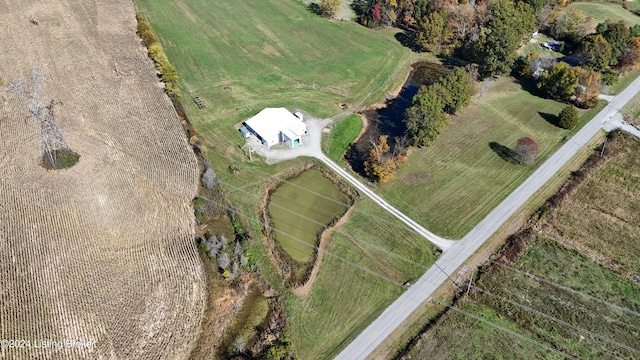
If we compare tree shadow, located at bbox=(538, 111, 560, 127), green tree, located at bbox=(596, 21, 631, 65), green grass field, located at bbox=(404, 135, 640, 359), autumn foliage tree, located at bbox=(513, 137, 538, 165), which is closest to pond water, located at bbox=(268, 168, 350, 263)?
green grass field, located at bbox=(404, 135, 640, 359)

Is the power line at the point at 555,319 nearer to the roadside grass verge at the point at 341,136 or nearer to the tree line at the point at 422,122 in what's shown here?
the tree line at the point at 422,122

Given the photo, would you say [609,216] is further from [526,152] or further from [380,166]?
[380,166]

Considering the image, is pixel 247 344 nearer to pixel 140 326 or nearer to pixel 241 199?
pixel 140 326

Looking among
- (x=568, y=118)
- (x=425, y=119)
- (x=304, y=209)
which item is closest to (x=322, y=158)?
(x=304, y=209)

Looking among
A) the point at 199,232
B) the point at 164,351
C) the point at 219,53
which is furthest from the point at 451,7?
the point at 164,351

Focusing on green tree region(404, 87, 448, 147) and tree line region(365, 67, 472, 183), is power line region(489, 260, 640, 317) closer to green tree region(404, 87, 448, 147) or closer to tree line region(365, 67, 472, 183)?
tree line region(365, 67, 472, 183)
